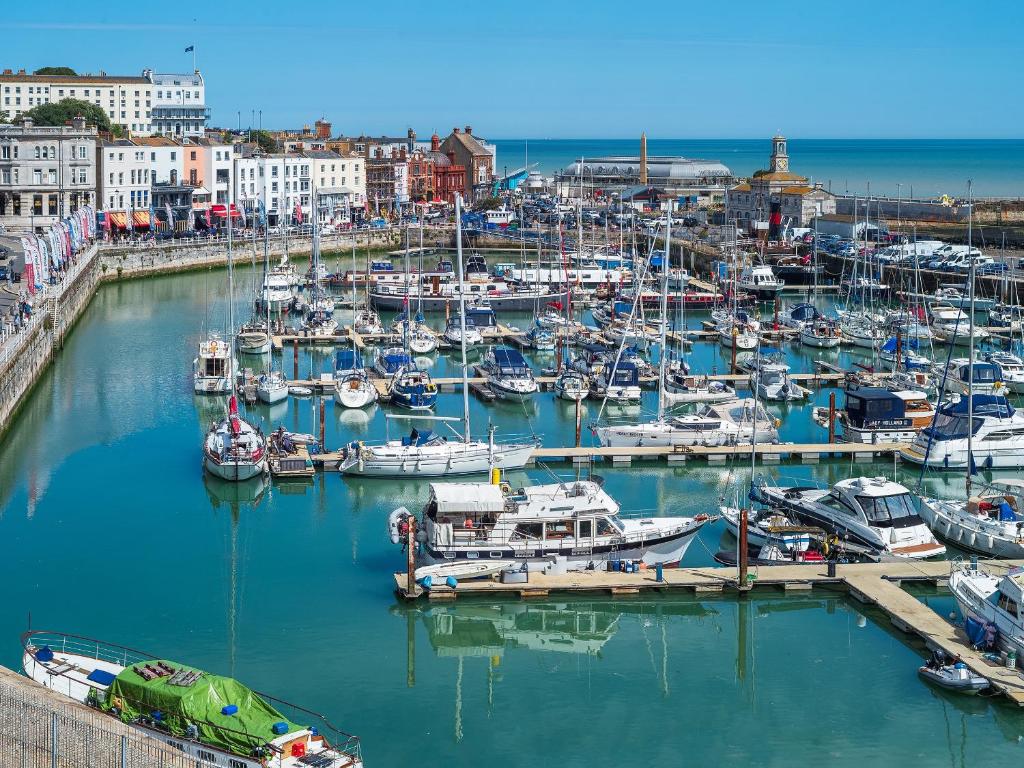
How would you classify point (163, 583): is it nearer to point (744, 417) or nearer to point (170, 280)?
point (744, 417)

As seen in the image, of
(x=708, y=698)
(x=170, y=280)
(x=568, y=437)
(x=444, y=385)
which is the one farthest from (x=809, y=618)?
(x=170, y=280)

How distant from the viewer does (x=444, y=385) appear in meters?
47.9

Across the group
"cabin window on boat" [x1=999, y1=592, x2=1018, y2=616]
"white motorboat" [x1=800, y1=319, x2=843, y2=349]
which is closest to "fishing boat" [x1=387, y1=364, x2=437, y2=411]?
"white motorboat" [x1=800, y1=319, x2=843, y2=349]

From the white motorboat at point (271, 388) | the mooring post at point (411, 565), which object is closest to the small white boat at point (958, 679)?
the mooring post at point (411, 565)

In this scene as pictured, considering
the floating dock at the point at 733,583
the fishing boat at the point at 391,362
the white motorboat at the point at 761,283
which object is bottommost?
the floating dock at the point at 733,583

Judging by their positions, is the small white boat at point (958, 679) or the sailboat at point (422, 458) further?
Answer: the sailboat at point (422, 458)

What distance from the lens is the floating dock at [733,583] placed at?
26422 mm

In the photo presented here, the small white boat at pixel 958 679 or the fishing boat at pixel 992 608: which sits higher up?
the fishing boat at pixel 992 608

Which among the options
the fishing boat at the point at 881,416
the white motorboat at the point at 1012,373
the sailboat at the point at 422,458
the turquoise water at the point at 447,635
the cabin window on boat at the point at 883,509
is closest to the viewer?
the turquoise water at the point at 447,635

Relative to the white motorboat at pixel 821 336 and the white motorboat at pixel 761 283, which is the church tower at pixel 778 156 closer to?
the white motorboat at pixel 761 283

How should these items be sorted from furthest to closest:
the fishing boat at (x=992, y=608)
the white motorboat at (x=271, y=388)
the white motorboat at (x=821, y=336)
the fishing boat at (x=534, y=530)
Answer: the white motorboat at (x=821, y=336) < the white motorboat at (x=271, y=388) < the fishing boat at (x=534, y=530) < the fishing boat at (x=992, y=608)

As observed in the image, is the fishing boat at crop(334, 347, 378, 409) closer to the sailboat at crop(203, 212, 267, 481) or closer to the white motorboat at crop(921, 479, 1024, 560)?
the sailboat at crop(203, 212, 267, 481)

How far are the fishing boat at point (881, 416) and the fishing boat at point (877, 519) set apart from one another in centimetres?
934

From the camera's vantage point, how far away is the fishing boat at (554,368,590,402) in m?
45.1
